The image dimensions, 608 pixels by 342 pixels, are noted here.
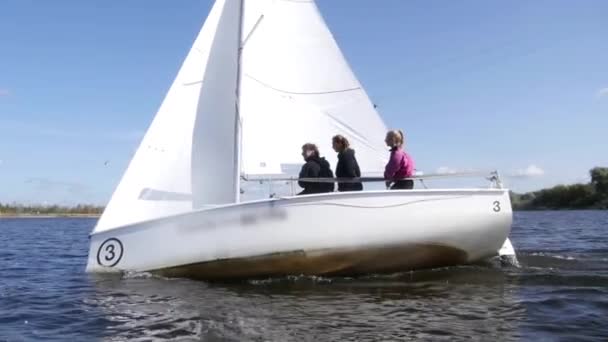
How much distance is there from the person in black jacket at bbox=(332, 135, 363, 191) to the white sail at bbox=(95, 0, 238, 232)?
1.73 metres

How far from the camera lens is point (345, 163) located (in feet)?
30.3

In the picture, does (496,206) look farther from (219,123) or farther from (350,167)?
(219,123)

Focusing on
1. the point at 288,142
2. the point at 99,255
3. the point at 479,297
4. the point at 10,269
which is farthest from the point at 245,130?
the point at 10,269

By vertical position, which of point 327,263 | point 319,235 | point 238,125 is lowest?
point 327,263

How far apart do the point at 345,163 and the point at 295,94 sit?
1653mm

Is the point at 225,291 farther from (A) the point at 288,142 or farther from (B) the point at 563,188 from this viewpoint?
(B) the point at 563,188

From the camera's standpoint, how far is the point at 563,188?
79.3 meters

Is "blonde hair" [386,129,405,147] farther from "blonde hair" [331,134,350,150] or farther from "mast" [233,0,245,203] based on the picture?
"mast" [233,0,245,203]

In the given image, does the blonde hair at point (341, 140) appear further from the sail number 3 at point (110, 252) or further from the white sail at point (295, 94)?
the sail number 3 at point (110, 252)

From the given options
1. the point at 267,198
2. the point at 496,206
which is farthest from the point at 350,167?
the point at 496,206

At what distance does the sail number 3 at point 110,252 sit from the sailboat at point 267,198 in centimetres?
2

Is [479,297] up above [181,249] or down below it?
below

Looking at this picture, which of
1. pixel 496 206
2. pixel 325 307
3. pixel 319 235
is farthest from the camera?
pixel 496 206

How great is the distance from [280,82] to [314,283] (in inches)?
138
